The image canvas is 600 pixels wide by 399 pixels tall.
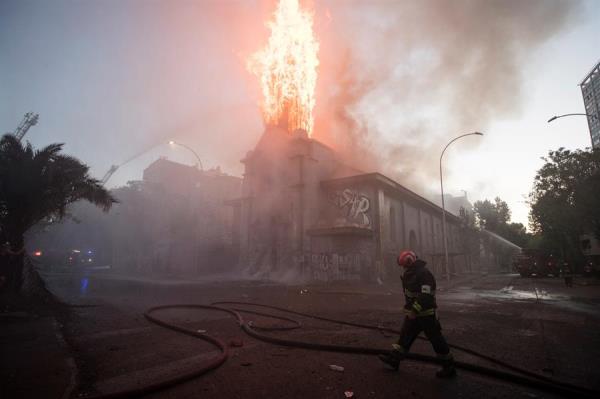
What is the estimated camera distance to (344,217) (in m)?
25.6

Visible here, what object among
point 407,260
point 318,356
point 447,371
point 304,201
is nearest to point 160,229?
point 304,201

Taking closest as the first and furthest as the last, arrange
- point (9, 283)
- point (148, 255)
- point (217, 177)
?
point (9, 283)
point (148, 255)
point (217, 177)

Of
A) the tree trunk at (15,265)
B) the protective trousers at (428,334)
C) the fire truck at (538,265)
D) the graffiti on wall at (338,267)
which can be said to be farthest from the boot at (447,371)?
the fire truck at (538,265)

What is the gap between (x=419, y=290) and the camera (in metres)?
5.04

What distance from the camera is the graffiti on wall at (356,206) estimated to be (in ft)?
82.3

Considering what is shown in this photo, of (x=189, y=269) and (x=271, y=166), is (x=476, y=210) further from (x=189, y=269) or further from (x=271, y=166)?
(x=189, y=269)

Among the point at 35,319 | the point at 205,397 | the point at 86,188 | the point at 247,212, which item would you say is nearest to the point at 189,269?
the point at 247,212

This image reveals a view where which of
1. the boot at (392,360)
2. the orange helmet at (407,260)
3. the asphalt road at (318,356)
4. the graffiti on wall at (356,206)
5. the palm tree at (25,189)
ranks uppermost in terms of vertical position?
the graffiti on wall at (356,206)

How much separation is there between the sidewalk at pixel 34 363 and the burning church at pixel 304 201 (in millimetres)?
18723

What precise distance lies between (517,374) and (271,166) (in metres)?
25.7

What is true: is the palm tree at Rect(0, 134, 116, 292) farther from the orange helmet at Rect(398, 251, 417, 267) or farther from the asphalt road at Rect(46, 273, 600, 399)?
the orange helmet at Rect(398, 251, 417, 267)

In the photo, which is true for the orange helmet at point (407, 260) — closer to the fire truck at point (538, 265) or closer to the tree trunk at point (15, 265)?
the tree trunk at point (15, 265)

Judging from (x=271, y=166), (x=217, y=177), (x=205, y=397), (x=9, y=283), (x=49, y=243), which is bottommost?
(x=205, y=397)

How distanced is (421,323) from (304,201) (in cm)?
2099
